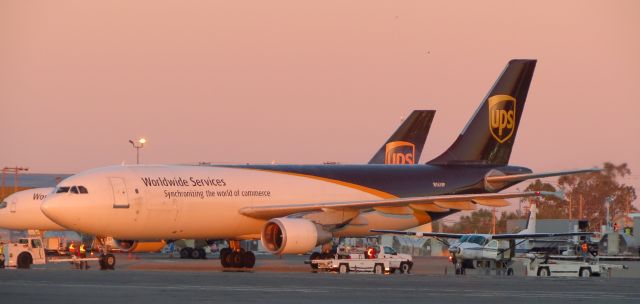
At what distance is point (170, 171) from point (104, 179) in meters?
3.36

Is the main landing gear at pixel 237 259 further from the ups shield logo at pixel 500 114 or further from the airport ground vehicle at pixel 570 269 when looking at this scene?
the ups shield logo at pixel 500 114

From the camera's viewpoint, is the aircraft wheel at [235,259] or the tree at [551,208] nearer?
the aircraft wheel at [235,259]

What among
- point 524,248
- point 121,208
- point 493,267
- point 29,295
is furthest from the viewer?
point 524,248

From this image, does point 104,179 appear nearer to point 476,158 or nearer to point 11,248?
point 11,248

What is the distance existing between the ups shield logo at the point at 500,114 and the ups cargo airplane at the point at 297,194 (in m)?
0.05

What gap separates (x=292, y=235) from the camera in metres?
49.1

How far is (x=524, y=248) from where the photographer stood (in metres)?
81.4

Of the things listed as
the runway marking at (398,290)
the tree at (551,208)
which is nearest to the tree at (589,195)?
the tree at (551,208)

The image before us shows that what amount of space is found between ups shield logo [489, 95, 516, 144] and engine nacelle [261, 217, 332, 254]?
39.1ft

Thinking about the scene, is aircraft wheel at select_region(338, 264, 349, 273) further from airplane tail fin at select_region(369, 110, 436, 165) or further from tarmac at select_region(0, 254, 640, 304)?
airplane tail fin at select_region(369, 110, 436, 165)

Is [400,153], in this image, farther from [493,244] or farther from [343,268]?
[343,268]

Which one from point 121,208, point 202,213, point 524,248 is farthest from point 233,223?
point 524,248

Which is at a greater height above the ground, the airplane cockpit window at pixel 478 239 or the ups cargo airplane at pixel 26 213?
the ups cargo airplane at pixel 26 213

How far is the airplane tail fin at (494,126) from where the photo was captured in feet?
193
